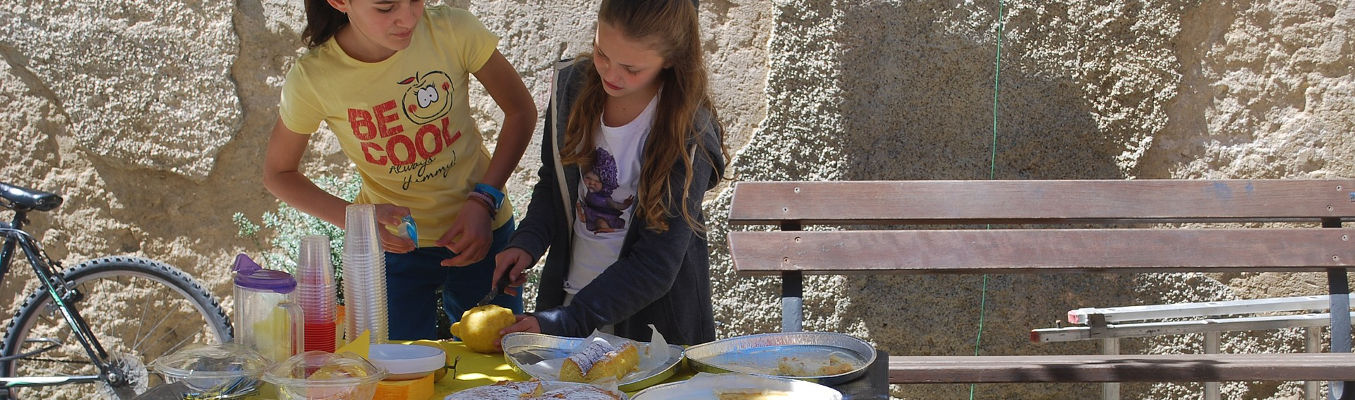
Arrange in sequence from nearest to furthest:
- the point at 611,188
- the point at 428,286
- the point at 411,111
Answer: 1. the point at 611,188
2. the point at 411,111
3. the point at 428,286

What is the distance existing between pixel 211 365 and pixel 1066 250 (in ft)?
7.21

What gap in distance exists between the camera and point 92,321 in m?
3.80

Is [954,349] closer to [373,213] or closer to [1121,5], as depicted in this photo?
[1121,5]

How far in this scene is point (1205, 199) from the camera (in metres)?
2.97

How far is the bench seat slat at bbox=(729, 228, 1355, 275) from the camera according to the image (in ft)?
9.52

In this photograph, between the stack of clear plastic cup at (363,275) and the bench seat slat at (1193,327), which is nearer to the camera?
the stack of clear plastic cup at (363,275)

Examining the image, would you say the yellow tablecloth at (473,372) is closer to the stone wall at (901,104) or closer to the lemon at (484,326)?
the lemon at (484,326)

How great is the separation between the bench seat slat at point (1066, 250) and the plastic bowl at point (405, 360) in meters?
1.46

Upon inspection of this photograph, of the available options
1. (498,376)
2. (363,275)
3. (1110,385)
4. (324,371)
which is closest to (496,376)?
(498,376)

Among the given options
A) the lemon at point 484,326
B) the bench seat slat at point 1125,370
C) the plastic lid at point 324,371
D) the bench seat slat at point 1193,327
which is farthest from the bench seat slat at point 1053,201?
the plastic lid at point 324,371

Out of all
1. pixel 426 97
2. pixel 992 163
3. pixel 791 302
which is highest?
pixel 426 97

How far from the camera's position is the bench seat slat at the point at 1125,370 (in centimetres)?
254

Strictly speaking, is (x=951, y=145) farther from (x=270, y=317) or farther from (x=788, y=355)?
(x=270, y=317)

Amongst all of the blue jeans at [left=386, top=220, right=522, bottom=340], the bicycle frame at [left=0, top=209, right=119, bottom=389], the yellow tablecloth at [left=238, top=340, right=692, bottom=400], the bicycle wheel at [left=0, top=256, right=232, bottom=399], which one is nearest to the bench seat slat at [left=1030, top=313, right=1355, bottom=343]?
the blue jeans at [left=386, top=220, right=522, bottom=340]
